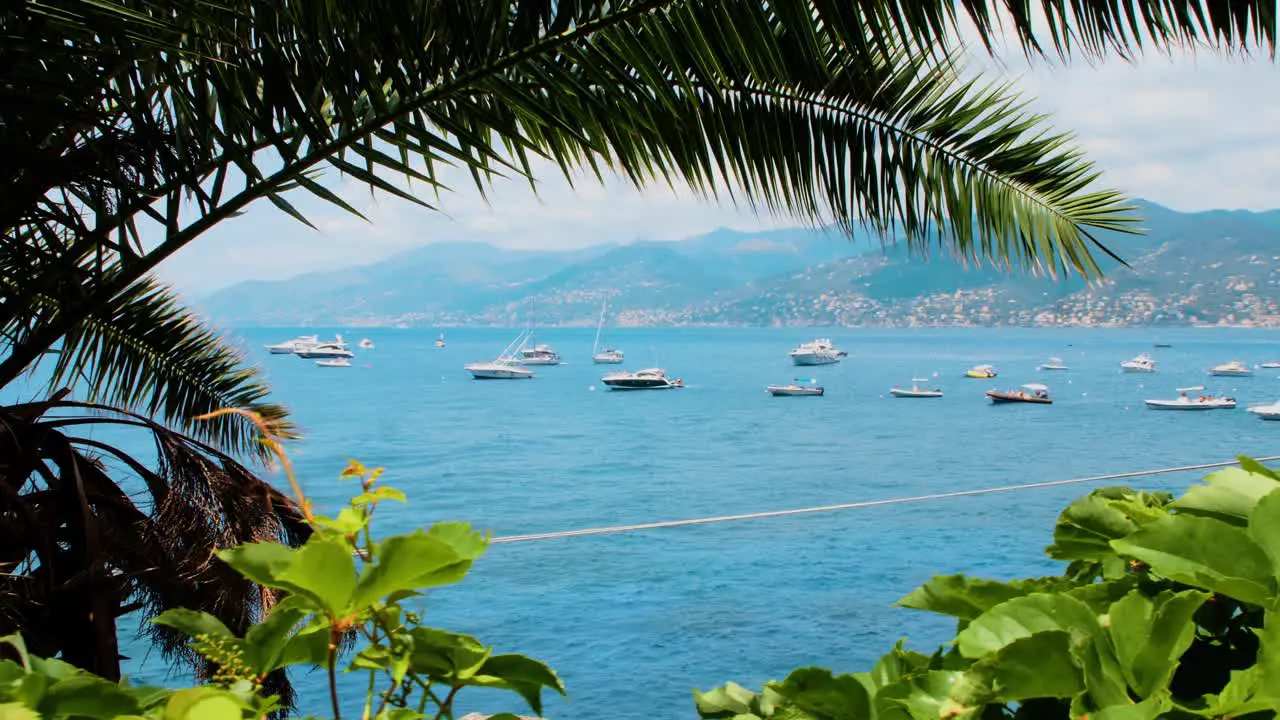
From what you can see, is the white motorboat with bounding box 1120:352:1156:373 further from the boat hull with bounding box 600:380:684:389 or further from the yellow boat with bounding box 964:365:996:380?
the boat hull with bounding box 600:380:684:389

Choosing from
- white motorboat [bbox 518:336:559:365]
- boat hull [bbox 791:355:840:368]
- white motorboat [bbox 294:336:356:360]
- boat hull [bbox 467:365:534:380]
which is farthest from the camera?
white motorboat [bbox 294:336:356:360]

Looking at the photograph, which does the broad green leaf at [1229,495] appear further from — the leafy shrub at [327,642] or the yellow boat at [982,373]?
the yellow boat at [982,373]

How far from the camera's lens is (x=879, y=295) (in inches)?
5920

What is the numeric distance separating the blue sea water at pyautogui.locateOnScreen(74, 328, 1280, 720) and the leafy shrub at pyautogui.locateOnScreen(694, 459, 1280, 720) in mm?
649

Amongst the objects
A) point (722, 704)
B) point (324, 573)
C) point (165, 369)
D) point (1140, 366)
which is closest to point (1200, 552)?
point (722, 704)

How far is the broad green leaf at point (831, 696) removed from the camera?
0.68 m

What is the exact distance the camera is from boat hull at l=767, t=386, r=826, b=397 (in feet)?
216

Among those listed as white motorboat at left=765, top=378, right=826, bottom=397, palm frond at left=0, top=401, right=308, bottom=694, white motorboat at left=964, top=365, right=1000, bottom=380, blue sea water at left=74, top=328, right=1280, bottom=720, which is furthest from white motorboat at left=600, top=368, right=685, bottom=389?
palm frond at left=0, top=401, right=308, bottom=694

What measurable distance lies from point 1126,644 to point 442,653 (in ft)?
1.24

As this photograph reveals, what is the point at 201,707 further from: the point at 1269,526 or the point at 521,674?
the point at 1269,526

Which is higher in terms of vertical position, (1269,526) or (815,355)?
(1269,526)

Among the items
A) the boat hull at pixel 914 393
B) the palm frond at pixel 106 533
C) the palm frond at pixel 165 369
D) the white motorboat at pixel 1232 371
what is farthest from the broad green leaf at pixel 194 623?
the white motorboat at pixel 1232 371

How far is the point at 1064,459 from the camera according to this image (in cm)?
4031

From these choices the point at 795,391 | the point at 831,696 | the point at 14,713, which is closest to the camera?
the point at 14,713
